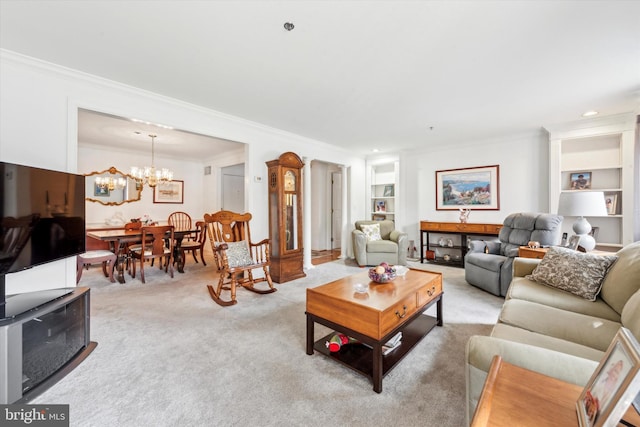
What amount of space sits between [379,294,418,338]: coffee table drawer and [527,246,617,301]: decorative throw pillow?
1086 mm

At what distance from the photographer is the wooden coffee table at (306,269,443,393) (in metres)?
1.71

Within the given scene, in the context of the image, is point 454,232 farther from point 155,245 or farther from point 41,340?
point 41,340

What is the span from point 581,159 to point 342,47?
4361 mm

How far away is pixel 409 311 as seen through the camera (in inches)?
79.7

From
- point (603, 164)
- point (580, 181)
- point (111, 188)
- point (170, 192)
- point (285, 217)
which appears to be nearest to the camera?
point (603, 164)

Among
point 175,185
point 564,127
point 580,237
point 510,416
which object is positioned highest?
point 564,127

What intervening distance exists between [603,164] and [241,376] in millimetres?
5481

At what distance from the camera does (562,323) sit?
5.19 feet

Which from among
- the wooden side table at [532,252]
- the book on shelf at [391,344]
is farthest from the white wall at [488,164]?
the book on shelf at [391,344]

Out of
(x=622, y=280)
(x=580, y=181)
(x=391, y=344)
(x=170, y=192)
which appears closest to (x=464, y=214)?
(x=580, y=181)

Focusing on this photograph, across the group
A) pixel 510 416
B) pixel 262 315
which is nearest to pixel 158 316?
pixel 262 315

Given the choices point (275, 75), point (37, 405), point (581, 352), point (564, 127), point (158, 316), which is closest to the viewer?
point (581, 352)

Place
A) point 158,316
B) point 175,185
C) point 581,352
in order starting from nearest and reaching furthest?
point 581,352 → point 158,316 → point 175,185

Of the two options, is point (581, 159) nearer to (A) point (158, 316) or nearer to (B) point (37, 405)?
(A) point (158, 316)
